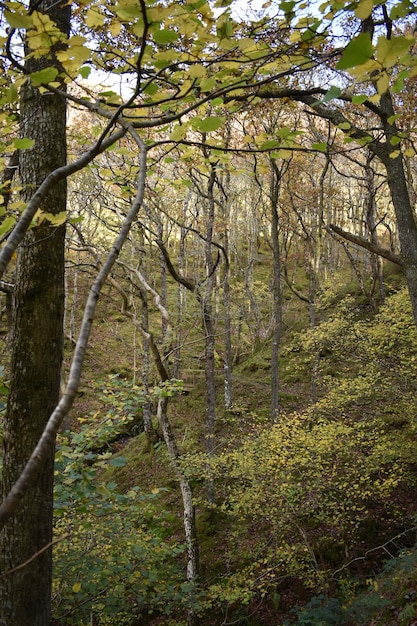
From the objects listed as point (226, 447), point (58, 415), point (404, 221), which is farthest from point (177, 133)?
point (226, 447)

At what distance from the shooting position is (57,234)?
213 cm

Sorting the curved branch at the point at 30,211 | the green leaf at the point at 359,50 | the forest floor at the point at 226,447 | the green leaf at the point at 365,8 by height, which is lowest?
the forest floor at the point at 226,447

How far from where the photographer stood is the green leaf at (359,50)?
41.7 inches

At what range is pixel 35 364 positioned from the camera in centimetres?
200

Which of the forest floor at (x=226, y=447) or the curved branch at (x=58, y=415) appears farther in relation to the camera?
the forest floor at (x=226, y=447)

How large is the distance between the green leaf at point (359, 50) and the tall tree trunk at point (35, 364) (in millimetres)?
1393

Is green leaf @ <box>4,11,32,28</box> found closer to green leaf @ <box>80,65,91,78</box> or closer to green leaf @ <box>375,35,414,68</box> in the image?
green leaf @ <box>80,65,91,78</box>

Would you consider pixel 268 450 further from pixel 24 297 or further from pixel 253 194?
pixel 253 194

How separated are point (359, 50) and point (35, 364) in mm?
1836

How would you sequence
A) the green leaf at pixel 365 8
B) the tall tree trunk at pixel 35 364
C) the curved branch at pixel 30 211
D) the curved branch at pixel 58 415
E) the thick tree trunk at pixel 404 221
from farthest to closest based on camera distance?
the thick tree trunk at pixel 404 221 < the tall tree trunk at pixel 35 364 < the green leaf at pixel 365 8 < the curved branch at pixel 30 211 < the curved branch at pixel 58 415

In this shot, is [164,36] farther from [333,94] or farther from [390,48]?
[390,48]

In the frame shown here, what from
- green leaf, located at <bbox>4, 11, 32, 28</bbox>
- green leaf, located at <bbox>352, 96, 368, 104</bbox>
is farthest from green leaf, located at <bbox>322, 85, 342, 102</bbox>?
green leaf, located at <bbox>4, 11, 32, 28</bbox>

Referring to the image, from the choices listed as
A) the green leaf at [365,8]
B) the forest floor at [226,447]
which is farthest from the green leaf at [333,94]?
the forest floor at [226,447]

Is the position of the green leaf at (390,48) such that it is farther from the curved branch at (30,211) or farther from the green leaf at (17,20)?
the green leaf at (17,20)
